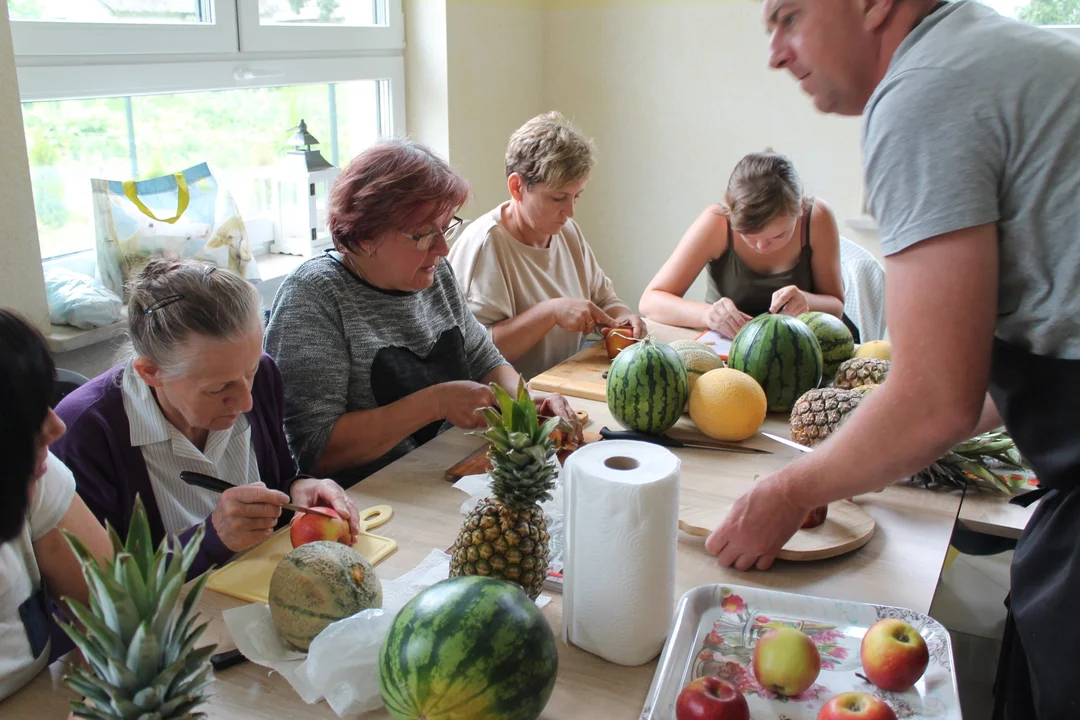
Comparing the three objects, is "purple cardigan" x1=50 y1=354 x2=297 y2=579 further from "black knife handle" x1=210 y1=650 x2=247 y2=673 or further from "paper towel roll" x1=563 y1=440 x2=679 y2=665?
"paper towel roll" x1=563 y1=440 x2=679 y2=665

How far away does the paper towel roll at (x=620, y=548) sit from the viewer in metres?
1.10

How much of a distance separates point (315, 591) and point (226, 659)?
0.44 feet

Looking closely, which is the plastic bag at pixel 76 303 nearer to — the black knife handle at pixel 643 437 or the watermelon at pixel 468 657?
the black knife handle at pixel 643 437

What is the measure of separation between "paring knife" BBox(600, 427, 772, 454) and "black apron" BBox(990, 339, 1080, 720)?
0.65 m

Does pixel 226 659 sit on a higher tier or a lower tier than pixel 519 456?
lower

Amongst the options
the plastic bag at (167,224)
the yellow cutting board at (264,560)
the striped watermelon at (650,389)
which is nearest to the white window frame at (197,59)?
the plastic bag at (167,224)

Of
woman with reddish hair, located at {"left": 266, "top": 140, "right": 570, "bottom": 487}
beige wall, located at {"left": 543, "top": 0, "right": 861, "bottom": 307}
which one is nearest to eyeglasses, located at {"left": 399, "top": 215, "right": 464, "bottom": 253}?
woman with reddish hair, located at {"left": 266, "top": 140, "right": 570, "bottom": 487}

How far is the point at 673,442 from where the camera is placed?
1.92 m

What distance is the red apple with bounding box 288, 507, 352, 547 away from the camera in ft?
4.63

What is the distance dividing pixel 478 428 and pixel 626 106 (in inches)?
109

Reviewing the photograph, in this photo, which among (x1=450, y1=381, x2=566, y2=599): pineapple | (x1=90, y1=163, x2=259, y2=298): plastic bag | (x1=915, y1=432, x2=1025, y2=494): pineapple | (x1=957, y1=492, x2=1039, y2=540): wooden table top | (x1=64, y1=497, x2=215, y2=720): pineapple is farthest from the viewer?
(x1=90, y1=163, x2=259, y2=298): plastic bag

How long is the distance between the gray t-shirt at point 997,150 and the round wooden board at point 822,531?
478 mm

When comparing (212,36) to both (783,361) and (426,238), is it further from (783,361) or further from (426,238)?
(783,361)

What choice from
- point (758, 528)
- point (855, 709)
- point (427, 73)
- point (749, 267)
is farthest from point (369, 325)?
point (427, 73)
